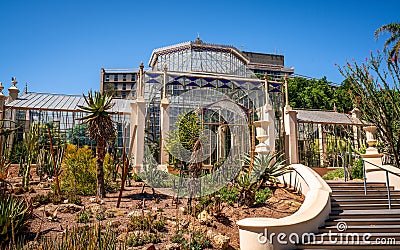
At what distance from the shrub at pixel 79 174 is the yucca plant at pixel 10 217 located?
7.13 feet

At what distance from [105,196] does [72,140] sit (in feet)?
24.4

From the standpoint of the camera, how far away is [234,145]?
16.7 meters

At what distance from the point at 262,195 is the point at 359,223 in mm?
2350

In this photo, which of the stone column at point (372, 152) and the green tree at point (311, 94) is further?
the green tree at point (311, 94)

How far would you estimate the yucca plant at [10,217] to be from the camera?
19.7ft

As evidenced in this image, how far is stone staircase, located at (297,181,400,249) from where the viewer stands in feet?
18.9

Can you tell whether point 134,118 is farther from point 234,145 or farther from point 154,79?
point 234,145

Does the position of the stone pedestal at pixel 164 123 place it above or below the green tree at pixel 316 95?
below

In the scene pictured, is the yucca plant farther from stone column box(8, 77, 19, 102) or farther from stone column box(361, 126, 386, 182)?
stone column box(8, 77, 19, 102)

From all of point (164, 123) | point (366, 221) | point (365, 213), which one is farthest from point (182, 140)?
point (366, 221)

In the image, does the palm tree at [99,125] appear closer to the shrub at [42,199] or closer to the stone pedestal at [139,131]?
the shrub at [42,199]

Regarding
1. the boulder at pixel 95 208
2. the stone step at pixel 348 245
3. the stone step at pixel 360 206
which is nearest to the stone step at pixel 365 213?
the stone step at pixel 360 206

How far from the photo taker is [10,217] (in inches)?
246

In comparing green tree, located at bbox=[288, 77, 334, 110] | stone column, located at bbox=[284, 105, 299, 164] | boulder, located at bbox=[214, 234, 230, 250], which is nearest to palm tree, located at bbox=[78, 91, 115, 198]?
boulder, located at bbox=[214, 234, 230, 250]
